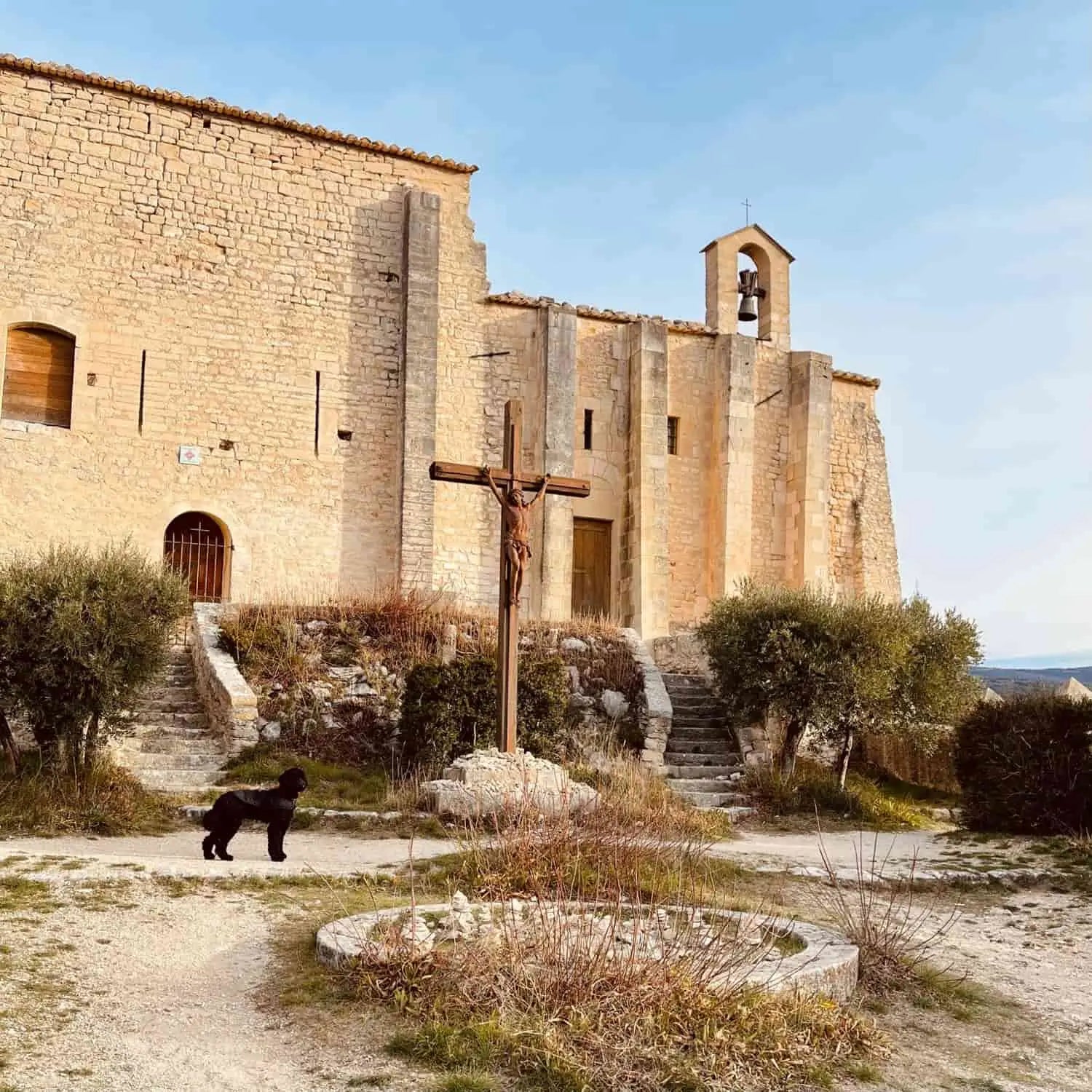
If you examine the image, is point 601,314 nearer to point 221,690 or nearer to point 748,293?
point 748,293

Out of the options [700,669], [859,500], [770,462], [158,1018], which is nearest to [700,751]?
[700,669]

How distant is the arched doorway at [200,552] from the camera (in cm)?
1853

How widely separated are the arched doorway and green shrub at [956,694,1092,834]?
11765mm

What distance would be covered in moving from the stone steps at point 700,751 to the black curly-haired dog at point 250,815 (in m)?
5.27

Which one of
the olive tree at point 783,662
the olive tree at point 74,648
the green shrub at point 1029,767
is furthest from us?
the olive tree at point 783,662

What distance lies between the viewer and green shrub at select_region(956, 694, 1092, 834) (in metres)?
10.8

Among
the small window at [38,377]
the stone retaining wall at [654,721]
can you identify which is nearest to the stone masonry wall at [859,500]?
the stone retaining wall at [654,721]

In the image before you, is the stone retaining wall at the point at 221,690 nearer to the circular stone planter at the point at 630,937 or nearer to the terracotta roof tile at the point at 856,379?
the circular stone planter at the point at 630,937

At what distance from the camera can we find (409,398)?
1944 cm

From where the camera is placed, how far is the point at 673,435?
22422 mm

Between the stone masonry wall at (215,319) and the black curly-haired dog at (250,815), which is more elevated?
the stone masonry wall at (215,319)

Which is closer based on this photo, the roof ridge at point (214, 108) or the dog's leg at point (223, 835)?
the dog's leg at point (223, 835)

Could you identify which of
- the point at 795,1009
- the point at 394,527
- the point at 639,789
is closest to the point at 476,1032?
the point at 795,1009

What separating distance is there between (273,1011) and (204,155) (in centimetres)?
1699
